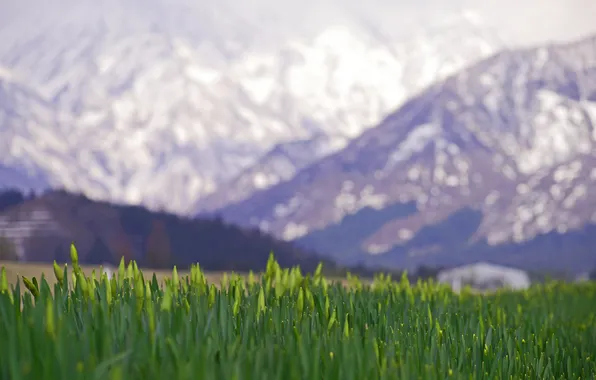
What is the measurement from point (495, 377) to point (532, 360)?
67.3 inches

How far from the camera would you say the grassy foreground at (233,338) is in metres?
3.32

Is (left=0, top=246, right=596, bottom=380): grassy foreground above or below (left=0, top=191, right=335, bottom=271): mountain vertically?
below

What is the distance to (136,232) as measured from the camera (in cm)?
15750

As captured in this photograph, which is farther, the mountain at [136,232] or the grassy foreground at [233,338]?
the mountain at [136,232]

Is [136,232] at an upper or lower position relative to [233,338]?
upper

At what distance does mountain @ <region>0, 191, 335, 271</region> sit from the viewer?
138 meters

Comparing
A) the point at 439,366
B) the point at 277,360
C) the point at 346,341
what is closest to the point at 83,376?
the point at 277,360

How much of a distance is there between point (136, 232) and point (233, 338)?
156m

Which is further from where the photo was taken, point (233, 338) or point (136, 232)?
point (136, 232)

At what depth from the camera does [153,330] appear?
13.1 ft

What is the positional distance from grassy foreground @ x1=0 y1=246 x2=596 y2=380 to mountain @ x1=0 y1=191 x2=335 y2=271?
12300cm

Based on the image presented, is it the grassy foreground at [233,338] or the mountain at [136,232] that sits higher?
the mountain at [136,232]

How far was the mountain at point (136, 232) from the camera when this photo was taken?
138 meters

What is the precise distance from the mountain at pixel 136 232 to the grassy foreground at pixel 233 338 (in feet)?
404
